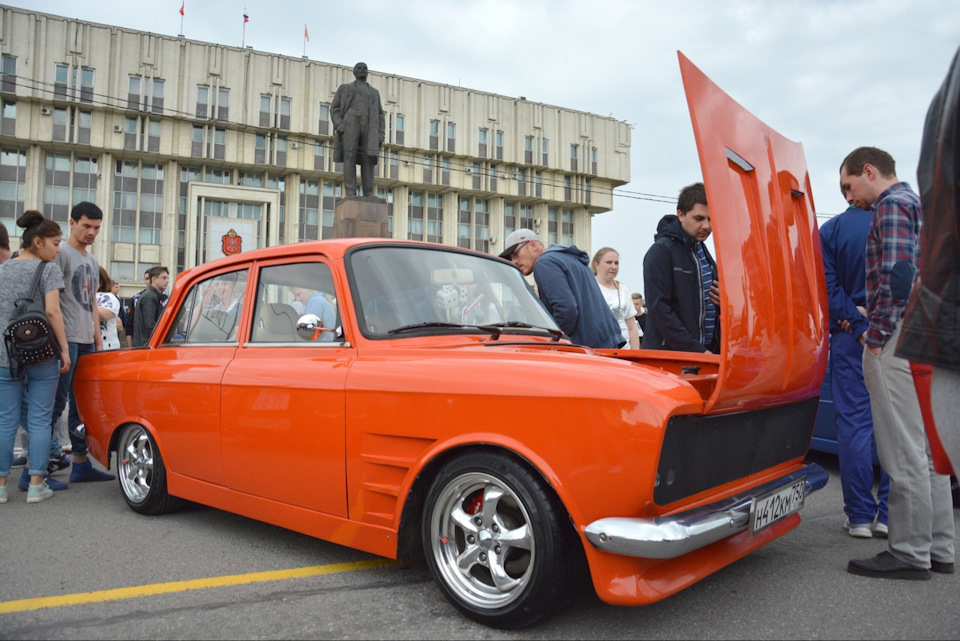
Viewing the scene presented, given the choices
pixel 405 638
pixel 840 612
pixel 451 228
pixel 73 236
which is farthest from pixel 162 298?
pixel 451 228

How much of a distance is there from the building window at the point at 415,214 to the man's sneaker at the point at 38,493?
1902 inches

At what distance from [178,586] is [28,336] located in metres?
2.54

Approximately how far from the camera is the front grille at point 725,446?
2.48 metres

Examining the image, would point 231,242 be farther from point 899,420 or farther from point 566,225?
point 899,420

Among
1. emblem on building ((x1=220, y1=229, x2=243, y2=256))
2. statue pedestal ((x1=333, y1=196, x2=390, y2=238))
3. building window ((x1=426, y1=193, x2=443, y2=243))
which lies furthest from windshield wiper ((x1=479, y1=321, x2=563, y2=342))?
building window ((x1=426, y1=193, x2=443, y2=243))

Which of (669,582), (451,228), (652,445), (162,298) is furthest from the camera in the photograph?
(451,228)

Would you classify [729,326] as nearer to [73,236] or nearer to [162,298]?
[73,236]

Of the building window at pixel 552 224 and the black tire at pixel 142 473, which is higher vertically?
the building window at pixel 552 224

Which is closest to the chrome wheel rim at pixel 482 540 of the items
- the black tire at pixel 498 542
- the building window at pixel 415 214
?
the black tire at pixel 498 542

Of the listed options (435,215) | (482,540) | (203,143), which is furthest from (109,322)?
(435,215)

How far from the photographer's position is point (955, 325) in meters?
2.06

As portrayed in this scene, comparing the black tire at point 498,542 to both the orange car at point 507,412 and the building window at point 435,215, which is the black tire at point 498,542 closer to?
the orange car at point 507,412

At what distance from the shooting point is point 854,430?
158 inches

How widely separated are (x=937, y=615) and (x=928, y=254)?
155 centimetres
